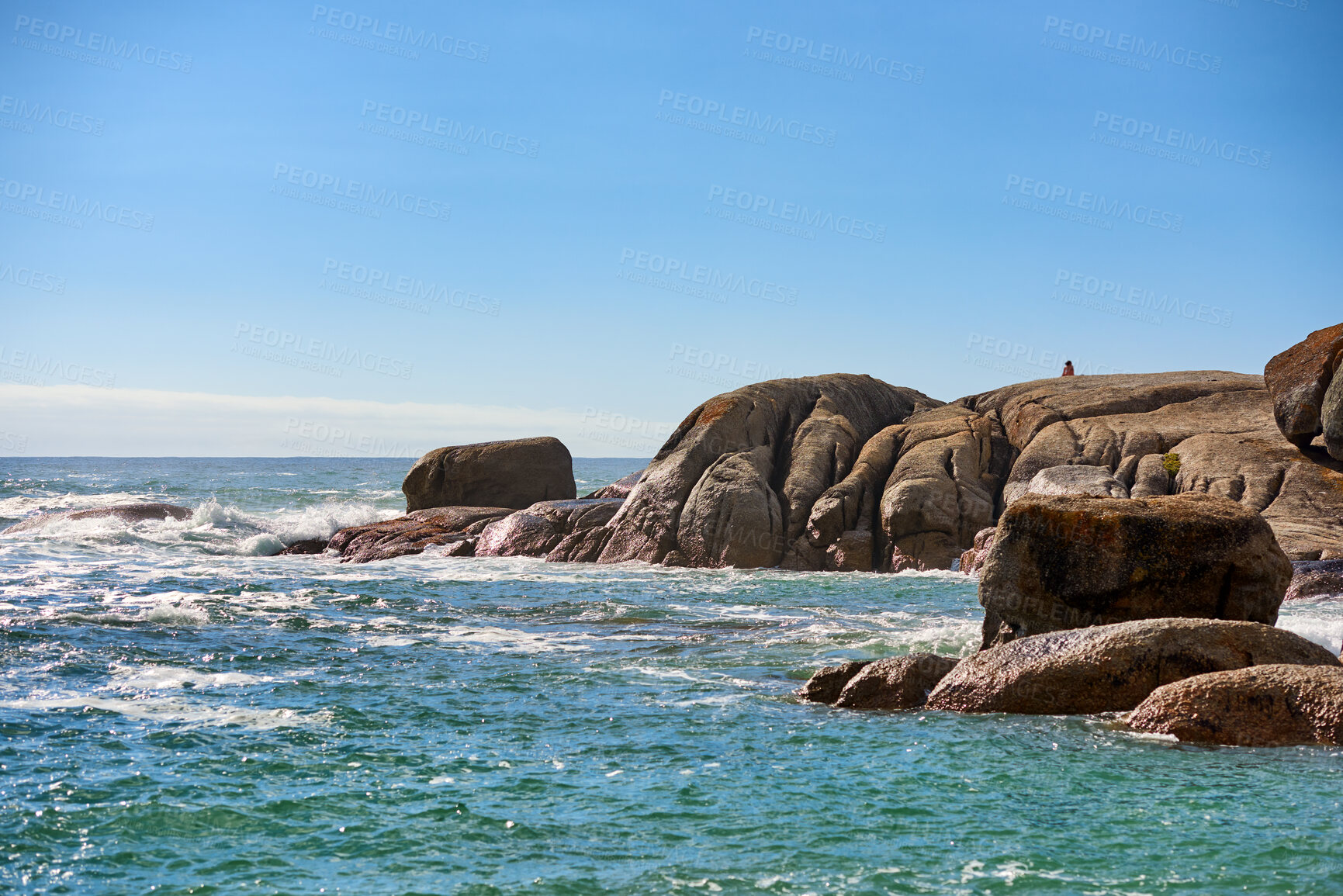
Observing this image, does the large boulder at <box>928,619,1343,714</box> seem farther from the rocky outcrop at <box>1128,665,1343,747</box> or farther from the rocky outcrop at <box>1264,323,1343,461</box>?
the rocky outcrop at <box>1264,323,1343,461</box>

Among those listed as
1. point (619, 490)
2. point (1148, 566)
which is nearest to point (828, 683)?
point (1148, 566)

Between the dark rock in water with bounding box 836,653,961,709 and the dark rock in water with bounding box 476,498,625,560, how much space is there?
18.4 metres

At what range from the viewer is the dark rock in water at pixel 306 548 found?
113 feet

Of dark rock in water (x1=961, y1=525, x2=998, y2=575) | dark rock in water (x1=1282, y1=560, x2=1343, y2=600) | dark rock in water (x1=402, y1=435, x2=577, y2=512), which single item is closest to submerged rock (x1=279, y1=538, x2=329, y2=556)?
dark rock in water (x1=402, y1=435, x2=577, y2=512)

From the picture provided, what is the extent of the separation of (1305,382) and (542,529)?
1999 cm

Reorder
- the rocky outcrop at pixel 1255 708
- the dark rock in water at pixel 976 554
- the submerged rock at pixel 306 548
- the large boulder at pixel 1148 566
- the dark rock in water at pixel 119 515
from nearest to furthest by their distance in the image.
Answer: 1. the rocky outcrop at pixel 1255 708
2. the large boulder at pixel 1148 566
3. the dark rock in water at pixel 976 554
4. the submerged rock at pixel 306 548
5. the dark rock in water at pixel 119 515

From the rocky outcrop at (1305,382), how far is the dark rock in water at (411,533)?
21.8 meters

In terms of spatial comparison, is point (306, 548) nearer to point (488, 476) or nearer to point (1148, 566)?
point (488, 476)

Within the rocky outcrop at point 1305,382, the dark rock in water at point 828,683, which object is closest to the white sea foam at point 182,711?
the dark rock in water at point 828,683

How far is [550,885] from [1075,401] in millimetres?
29279

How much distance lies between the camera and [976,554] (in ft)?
85.4

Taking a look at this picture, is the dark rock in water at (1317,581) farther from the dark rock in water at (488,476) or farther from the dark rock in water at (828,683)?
the dark rock in water at (488,476)

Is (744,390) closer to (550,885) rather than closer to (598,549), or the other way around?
(598,549)

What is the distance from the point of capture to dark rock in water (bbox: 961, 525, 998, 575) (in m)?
25.8
